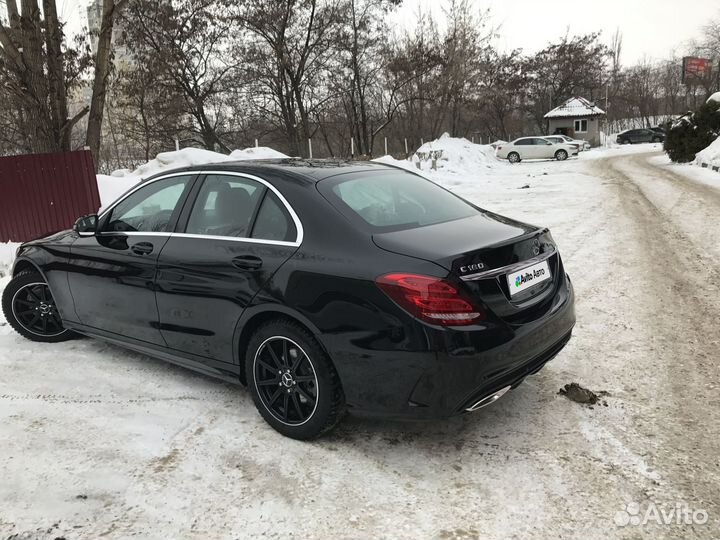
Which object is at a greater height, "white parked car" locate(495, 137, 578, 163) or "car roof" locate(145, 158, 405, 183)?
"white parked car" locate(495, 137, 578, 163)

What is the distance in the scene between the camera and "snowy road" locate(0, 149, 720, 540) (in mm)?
2449

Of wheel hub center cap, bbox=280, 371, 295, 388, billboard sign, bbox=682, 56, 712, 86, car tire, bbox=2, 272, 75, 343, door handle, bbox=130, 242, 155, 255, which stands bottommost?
wheel hub center cap, bbox=280, 371, 295, 388

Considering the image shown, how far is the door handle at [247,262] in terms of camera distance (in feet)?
10.4

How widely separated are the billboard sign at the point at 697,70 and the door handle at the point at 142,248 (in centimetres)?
6669

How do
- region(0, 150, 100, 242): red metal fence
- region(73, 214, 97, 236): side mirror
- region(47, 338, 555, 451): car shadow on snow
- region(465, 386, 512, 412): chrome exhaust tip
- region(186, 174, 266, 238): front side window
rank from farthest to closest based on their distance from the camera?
region(0, 150, 100, 242): red metal fence < region(73, 214, 97, 236): side mirror < region(186, 174, 266, 238): front side window < region(47, 338, 555, 451): car shadow on snow < region(465, 386, 512, 412): chrome exhaust tip

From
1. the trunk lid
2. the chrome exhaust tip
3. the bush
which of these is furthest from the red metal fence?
the bush

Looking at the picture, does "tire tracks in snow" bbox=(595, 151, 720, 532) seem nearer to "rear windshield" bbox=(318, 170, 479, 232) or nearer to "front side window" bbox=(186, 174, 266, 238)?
"rear windshield" bbox=(318, 170, 479, 232)

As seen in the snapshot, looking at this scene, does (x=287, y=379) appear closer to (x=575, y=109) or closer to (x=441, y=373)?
(x=441, y=373)

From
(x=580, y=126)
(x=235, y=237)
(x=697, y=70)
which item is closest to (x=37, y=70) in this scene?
(x=235, y=237)

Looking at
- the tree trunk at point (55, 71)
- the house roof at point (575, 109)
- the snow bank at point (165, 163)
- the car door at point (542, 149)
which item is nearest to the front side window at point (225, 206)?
the snow bank at point (165, 163)

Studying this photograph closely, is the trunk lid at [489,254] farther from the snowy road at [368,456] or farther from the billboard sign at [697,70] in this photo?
the billboard sign at [697,70]

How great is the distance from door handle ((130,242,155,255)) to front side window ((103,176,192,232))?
13 cm

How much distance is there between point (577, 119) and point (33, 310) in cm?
5283

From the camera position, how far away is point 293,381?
3.07m
